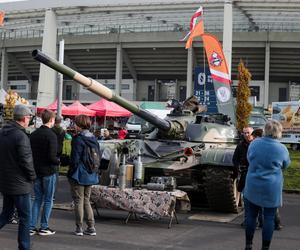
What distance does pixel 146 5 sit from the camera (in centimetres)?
3484

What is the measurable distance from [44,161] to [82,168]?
551 millimetres

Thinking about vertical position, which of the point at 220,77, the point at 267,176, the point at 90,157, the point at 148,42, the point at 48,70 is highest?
the point at 148,42

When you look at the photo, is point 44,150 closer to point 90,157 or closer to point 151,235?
point 90,157

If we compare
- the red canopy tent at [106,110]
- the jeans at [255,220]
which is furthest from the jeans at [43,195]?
the red canopy tent at [106,110]

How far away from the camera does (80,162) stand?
7543mm

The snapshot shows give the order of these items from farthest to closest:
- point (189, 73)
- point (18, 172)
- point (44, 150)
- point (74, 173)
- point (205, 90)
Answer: point (189, 73) < point (205, 90) < point (74, 173) < point (44, 150) < point (18, 172)

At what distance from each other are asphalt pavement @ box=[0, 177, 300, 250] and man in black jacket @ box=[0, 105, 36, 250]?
91 centimetres

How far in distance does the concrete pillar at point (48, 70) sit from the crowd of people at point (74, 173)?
32.5 m

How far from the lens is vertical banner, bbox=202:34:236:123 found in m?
17.3

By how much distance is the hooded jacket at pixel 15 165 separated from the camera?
5898mm

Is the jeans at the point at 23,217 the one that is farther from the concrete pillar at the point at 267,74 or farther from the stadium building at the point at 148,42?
the concrete pillar at the point at 267,74

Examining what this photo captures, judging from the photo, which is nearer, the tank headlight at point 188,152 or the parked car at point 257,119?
the tank headlight at point 188,152

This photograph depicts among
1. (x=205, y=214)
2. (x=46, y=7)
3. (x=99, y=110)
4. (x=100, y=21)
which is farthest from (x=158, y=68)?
(x=205, y=214)

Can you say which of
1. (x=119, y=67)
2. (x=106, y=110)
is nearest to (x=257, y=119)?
(x=106, y=110)
